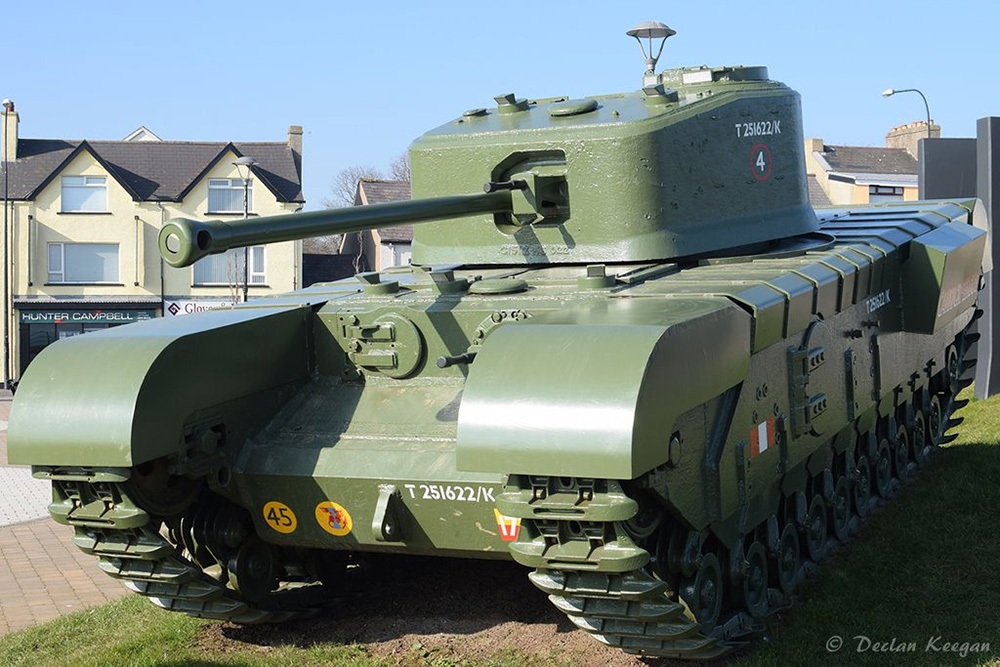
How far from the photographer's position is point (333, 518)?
720 cm

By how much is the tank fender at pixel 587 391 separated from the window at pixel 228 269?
3155 centimetres

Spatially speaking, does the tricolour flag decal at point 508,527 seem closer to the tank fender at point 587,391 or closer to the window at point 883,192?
the tank fender at point 587,391

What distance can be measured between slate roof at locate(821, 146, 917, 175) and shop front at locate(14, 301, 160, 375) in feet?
86.5

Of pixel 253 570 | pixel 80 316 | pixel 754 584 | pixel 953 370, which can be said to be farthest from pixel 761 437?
pixel 80 316

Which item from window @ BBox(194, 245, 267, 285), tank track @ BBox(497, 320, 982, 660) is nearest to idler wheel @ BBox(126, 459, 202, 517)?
tank track @ BBox(497, 320, 982, 660)

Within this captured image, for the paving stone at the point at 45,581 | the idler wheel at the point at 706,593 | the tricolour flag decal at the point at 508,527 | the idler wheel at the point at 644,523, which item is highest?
the idler wheel at the point at 644,523

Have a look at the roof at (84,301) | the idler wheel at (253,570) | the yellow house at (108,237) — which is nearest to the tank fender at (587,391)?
the idler wheel at (253,570)

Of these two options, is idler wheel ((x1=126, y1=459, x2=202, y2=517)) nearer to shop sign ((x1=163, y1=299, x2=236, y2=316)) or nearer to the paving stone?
the paving stone

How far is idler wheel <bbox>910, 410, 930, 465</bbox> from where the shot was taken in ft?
38.2

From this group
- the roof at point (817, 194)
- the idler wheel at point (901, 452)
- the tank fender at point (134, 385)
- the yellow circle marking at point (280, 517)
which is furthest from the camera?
the roof at point (817, 194)

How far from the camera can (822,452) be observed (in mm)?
8703

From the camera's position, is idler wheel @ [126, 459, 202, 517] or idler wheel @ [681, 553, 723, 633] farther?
idler wheel @ [126, 459, 202, 517]

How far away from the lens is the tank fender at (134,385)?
668cm

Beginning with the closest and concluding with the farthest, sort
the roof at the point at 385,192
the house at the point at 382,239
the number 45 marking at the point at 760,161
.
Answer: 1. the number 45 marking at the point at 760,161
2. the house at the point at 382,239
3. the roof at the point at 385,192
